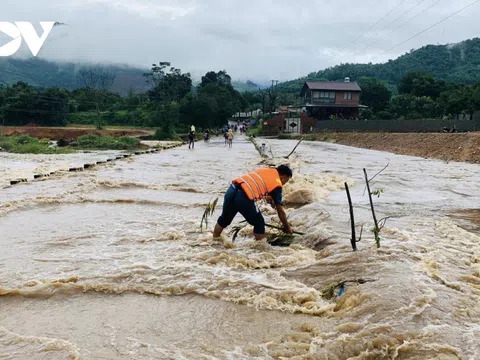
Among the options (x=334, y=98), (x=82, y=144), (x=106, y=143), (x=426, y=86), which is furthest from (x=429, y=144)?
(x=334, y=98)

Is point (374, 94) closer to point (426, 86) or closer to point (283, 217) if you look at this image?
point (426, 86)

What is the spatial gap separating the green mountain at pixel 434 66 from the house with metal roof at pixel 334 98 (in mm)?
31295

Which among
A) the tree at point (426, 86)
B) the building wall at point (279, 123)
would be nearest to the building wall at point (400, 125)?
the building wall at point (279, 123)

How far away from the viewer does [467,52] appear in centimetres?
10400

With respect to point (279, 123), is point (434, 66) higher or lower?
higher

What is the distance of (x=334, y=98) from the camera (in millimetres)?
66062

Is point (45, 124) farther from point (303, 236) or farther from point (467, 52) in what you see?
point (467, 52)

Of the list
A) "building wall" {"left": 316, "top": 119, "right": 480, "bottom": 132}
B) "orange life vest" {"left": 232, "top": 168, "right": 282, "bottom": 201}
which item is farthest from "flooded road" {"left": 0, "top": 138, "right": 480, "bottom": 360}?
"building wall" {"left": 316, "top": 119, "right": 480, "bottom": 132}

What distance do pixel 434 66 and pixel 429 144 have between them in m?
79.9

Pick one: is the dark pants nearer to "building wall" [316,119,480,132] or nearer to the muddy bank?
the muddy bank

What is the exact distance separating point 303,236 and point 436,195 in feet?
25.0

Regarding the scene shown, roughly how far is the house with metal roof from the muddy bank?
23016 millimetres

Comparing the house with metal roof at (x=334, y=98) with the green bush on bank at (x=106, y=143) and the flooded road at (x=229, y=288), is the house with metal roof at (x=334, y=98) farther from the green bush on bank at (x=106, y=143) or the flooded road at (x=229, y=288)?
the flooded road at (x=229, y=288)

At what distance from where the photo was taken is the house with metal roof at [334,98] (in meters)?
65.6
